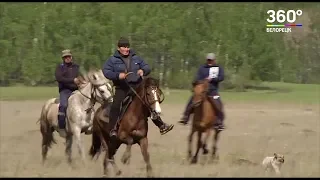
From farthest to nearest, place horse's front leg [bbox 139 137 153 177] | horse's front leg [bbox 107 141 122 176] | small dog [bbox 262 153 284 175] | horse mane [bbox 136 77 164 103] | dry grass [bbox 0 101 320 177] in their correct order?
1. small dog [bbox 262 153 284 175]
2. dry grass [bbox 0 101 320 177]
3. horse's front leg [bbox 107 141 122 176]
4. horse mane [bbox 136 77 164 103]
5. horse's front leg [bbox 139 137 153 177]

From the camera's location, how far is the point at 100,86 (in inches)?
528

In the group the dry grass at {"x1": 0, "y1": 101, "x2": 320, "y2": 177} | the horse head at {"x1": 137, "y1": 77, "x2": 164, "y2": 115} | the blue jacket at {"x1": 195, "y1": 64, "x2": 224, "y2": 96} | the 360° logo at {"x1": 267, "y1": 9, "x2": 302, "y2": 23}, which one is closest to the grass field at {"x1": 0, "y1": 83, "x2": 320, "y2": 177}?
the dry grass at {"x1": 0, "y1": 101, "x2": 320, "y2": 177}

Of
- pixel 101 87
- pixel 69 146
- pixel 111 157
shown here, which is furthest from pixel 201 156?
pixel 111 157

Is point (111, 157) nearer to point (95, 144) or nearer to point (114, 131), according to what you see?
point (114, 131)

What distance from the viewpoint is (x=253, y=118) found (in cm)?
3003

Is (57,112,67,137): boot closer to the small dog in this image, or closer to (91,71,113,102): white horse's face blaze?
(91,71,113,102): white horse's face blaze

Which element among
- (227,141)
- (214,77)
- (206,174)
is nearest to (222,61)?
(227,141)

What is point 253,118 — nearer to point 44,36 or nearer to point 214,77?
point 214,77

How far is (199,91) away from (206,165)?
202cm

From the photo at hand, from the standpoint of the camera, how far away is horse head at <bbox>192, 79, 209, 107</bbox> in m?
14.6

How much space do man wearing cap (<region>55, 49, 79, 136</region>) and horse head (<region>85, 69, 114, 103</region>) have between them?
34.1 inches

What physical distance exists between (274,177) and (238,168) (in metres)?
1.58

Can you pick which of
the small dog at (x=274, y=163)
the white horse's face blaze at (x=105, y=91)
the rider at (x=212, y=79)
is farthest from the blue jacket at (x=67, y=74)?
the small dog at (x=274, y=163)

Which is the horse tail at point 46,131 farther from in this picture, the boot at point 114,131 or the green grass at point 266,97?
the green grass at point 266,97
